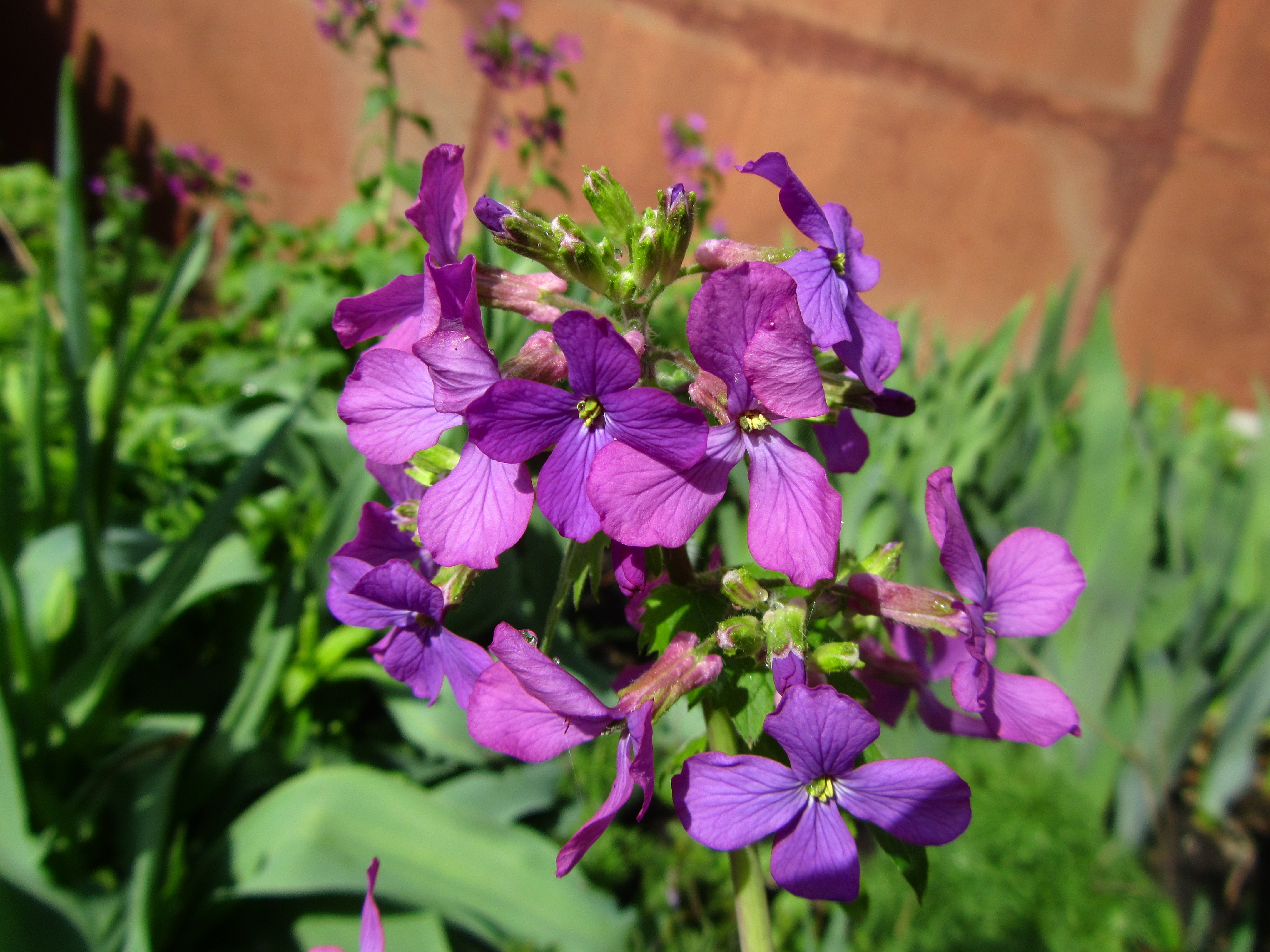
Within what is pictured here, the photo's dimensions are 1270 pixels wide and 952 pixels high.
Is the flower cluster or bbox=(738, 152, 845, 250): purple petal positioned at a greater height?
bbox=(738, 152, 845, 250): purple petal

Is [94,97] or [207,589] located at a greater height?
[94,97]

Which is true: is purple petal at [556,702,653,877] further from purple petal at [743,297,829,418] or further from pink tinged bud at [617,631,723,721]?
purple petal at [743,297,829,418]

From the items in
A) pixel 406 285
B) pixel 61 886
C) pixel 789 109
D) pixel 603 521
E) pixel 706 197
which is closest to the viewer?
pixel 603 521

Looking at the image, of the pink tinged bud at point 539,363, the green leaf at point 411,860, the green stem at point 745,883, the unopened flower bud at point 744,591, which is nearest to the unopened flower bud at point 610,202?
the pink tinged bud at point 539,363

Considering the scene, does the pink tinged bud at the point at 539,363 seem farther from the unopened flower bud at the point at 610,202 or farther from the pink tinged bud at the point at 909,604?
the pink tinged bud at the point at 909,604

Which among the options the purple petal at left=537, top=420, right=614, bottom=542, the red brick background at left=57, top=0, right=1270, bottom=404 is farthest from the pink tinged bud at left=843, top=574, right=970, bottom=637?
the red brick background at left=57, top=0, right=1270, bottom=404

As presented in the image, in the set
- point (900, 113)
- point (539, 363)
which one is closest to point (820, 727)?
point (539, 363)

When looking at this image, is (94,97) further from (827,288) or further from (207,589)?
(827,288)

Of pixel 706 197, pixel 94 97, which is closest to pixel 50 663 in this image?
pixel 706 197

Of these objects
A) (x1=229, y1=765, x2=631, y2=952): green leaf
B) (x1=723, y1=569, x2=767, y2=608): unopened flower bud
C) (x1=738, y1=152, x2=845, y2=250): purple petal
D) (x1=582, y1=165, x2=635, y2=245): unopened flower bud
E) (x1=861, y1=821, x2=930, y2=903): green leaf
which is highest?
(x1=738, y1=152, x2=845, y2=250): purple petal
